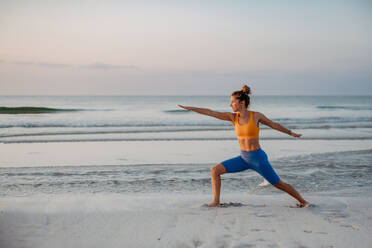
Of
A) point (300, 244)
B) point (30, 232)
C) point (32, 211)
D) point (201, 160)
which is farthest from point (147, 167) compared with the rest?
point (300, 244)

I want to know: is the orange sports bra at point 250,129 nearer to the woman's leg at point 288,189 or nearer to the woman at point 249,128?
the woman at point 249,128

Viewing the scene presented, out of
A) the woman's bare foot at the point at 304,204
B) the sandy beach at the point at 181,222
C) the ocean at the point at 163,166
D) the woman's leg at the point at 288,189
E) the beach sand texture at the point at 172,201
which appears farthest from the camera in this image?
the ocean at the point at 163,166

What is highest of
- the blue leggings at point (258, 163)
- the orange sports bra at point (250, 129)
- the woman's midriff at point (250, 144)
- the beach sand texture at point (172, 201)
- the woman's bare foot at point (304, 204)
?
the orange sports bra at point (250, 129)

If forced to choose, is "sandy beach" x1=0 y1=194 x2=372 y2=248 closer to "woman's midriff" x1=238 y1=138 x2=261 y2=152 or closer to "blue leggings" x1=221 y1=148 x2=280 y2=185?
"blue leggings" x1=221 y1=148 x2=280 y2=185

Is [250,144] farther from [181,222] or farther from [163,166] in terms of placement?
[163,166]

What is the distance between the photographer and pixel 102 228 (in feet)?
13.1

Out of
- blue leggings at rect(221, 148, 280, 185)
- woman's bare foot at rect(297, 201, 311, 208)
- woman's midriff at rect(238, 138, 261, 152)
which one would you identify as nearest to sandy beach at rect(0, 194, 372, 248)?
woman's bare foot at rect(297, 201, 311, 208)

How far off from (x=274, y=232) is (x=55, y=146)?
931 centimetres

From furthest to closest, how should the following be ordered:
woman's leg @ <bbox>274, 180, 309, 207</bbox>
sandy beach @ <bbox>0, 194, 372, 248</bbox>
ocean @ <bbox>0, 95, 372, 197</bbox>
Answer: ocean @ <bbox>0, 95, 372, 197</bbox>
woman's leg @ <bbox>274, 180, 309, 207</bbox>
sandy beach @ <bbox>0, 194, 372, 248</bbox>

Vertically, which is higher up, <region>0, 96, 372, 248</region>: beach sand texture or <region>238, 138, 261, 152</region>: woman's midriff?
<region>238, 138, 261, 152</region>: woman's midriff

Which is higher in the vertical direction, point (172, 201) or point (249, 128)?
point (249, 128)

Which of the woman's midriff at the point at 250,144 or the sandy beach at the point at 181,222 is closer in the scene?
the sandy beach at the point at 181,222

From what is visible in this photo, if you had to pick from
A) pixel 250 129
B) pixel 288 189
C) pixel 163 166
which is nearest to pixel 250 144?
pixel 250 129

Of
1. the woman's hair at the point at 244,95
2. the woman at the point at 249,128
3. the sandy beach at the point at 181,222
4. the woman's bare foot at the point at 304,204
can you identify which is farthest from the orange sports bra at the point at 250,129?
the woman's bare foot at the point at 304,204
